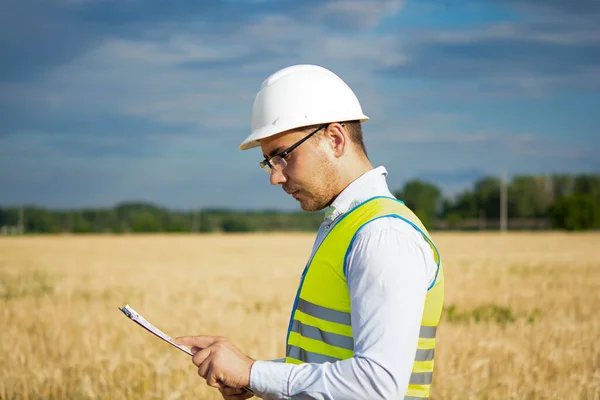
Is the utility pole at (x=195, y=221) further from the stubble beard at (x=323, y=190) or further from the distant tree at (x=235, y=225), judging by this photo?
the stubble beard at (x=323, y=190)

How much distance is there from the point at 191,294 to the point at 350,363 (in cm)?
1377

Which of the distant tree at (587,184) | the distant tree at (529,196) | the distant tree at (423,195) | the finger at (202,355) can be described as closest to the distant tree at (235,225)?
the distant tree at (423,195)

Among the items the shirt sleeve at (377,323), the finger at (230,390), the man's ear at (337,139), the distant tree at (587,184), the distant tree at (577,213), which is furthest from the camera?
the distant tree at (587,184)

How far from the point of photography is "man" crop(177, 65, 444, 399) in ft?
7.84

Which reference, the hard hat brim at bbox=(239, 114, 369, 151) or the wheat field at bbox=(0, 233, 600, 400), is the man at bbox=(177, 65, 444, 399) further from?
the wheat field at bbox=(0, 233, 600, 400)

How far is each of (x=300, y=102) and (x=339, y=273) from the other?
65cm

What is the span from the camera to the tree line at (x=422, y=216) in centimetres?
8294

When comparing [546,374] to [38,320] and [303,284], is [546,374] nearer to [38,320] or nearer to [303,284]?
[303,284]

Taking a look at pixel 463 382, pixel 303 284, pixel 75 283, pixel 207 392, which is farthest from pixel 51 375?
pixel 75 283

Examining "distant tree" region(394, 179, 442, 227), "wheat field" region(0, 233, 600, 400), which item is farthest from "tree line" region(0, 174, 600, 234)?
"wheat field" region(0, 233, 600, 400)

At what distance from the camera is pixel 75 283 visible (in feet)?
62.5

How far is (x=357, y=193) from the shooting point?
2.71 m

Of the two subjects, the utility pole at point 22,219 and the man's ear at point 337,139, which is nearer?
the man's ear at point 337,139

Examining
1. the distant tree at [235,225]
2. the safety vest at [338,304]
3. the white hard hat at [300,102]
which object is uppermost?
the white hard hat at [300,102]
